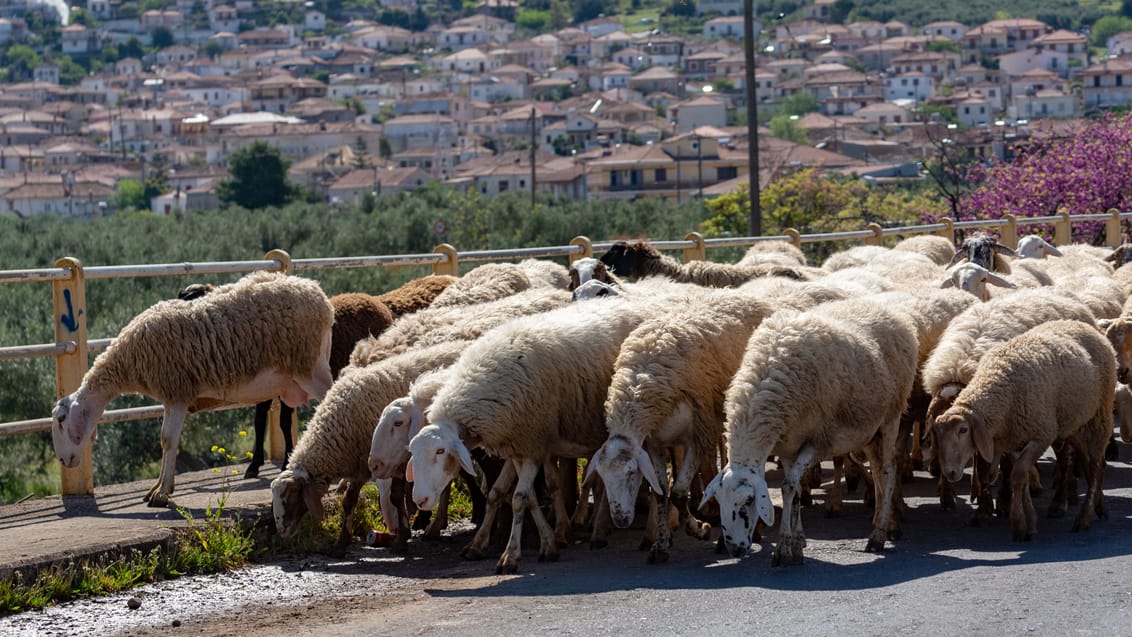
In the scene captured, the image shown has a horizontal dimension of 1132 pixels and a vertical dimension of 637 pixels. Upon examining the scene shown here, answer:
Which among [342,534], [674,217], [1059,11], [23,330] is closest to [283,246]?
[674,217]

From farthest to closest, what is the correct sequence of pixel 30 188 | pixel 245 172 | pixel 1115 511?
pixel 30 188 < pixel 245 172 < pixel 1115 511

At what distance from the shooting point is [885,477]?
30.7 ft

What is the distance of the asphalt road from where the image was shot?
7.28m

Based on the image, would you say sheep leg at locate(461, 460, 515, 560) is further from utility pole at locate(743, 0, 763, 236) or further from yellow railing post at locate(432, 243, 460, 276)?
utility pole at locate(743, 0, 763, 236)

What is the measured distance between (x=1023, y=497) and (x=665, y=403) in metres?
2.11

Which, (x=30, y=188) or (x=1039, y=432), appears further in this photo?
(x=30, y=188)

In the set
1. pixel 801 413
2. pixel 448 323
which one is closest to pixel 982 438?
pixel 801 413

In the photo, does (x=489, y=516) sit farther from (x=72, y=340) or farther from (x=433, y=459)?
(x=72, y=340)

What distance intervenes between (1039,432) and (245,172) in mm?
95443

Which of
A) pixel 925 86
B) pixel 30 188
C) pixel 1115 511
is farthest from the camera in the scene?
pixel 925 86

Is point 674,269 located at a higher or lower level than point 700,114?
higher

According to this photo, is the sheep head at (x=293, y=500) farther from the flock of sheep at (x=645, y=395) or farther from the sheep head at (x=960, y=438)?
the sheep head at (x=960, y=438)

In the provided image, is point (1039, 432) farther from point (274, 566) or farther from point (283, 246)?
point (283, 246)

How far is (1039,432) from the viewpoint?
9344 mm
